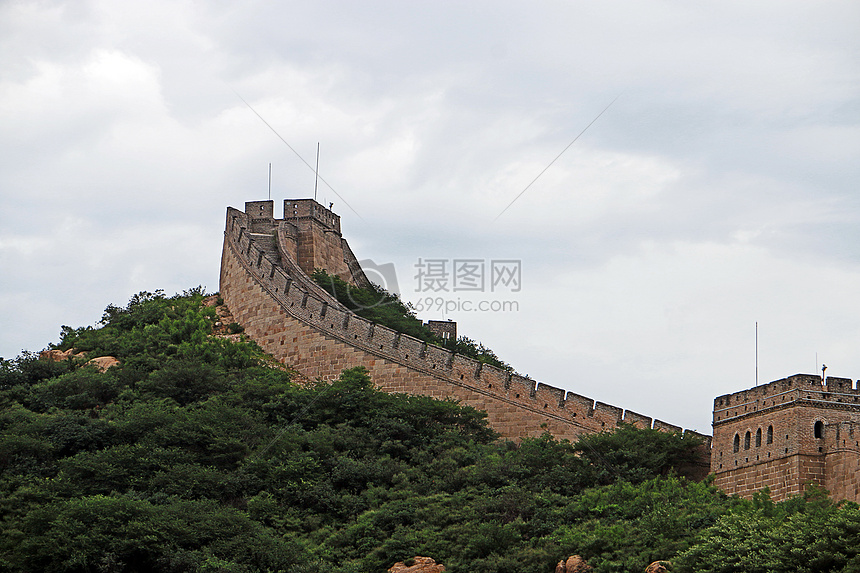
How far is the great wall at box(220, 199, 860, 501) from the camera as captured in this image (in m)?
30.0

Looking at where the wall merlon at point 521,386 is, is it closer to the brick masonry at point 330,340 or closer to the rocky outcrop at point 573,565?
the brick masonry at point 330,340

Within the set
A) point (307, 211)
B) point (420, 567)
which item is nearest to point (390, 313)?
point (307, 211)

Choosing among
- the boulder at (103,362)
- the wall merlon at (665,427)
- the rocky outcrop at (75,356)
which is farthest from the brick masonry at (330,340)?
the rocky outcrop at (75,356)

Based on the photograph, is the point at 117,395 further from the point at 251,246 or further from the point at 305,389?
the point at 251,246

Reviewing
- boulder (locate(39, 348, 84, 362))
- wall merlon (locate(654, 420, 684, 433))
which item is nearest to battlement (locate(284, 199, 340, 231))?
boulder (locate(39, 348, 84, 362))

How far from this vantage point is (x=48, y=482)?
109 ft

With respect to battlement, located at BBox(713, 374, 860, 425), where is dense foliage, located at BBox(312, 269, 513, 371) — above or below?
above

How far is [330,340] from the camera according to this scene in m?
42.0

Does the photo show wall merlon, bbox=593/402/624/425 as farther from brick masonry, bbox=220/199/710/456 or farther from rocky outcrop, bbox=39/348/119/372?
rocky outcrop, bbox=39/348/119/372

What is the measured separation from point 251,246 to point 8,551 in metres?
18.3

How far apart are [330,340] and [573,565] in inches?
636

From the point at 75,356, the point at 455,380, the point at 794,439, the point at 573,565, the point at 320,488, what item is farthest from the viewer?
the point at 75,356

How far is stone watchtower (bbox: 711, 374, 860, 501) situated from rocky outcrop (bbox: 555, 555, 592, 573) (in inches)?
207

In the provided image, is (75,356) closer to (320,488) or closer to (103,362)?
(103,362)
